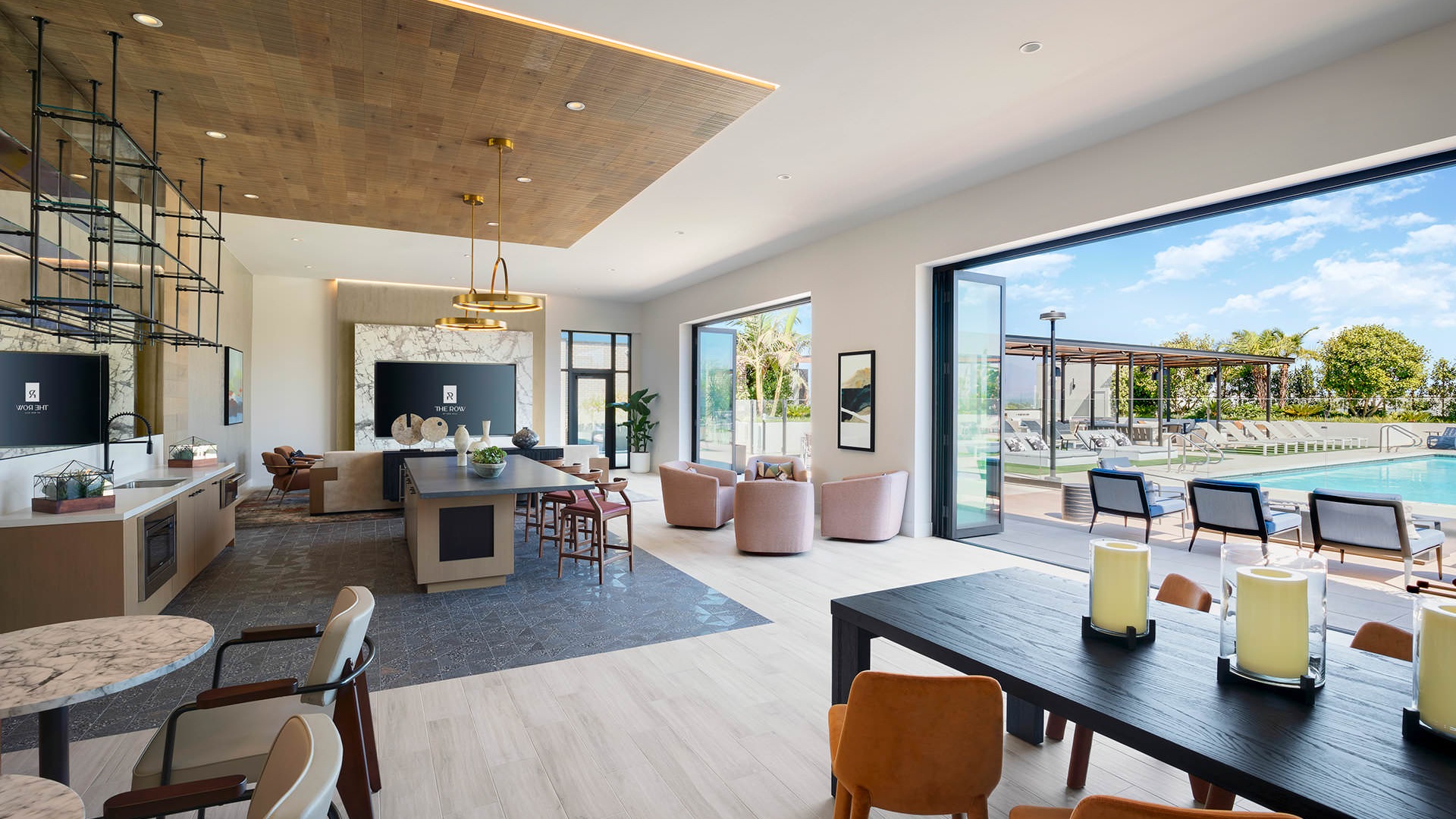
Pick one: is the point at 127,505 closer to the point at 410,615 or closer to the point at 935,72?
the point at 410,615

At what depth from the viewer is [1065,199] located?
5.35 m

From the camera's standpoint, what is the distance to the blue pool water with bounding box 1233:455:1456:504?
394 centimetres

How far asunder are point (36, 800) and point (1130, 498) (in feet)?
23.9

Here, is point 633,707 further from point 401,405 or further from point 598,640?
point 401,405

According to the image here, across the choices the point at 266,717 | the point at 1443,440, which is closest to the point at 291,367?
the point at 266,717

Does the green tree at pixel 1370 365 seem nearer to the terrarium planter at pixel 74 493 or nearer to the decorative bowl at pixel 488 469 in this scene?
the decorative bowl at pixel 488 469

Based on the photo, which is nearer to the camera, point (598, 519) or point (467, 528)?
point (467, 528)

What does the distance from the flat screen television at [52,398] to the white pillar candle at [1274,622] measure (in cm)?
550

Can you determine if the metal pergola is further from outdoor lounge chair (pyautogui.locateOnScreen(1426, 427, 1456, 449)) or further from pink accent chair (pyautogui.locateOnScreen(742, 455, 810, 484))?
pink accent chair (pyautogui.locateOnScreen(742, 455, 810, 484))

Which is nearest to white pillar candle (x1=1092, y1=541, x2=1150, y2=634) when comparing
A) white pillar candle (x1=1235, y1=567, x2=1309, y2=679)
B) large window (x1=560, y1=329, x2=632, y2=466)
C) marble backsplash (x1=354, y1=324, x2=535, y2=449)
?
white pillar candle (x1=1235, y1=567, x2=1309, y2=679)

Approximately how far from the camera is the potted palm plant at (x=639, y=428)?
1294 cm

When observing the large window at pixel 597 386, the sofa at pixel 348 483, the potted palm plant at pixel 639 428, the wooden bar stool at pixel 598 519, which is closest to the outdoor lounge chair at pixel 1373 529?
the wooden bar stool at pixel 598 519

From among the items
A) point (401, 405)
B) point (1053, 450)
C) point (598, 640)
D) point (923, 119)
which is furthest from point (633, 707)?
point (401, 405)

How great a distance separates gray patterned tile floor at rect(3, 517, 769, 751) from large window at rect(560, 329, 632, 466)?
678 centimetres
